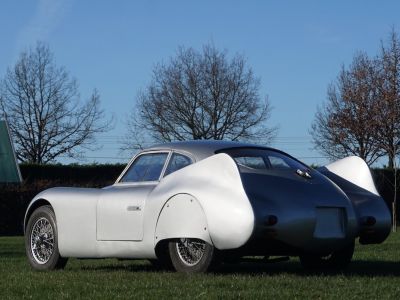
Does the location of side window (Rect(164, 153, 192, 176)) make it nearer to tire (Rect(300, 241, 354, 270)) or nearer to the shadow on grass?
the shadow on grass

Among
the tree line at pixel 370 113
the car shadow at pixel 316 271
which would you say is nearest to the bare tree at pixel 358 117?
the tree line at pixel 370 113

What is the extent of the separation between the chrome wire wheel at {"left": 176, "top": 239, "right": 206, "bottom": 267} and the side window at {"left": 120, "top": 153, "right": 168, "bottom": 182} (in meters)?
0.92

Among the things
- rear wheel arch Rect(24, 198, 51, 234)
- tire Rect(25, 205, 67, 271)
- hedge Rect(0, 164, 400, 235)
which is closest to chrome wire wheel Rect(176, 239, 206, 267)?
tire Rect(25, 205, 67, 271)

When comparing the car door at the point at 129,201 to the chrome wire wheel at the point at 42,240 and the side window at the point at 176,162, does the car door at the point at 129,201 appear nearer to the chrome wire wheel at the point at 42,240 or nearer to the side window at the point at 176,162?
the side window at the point at 176,162

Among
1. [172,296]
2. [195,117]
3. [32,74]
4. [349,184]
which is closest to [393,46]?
[195,117]

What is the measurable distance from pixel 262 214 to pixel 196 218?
2.13 feet

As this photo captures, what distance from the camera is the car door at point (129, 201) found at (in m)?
8.49

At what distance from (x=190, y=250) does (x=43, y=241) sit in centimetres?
218

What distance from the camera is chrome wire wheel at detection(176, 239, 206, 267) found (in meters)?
7.98

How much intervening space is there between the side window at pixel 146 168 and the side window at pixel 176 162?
0.38 feet

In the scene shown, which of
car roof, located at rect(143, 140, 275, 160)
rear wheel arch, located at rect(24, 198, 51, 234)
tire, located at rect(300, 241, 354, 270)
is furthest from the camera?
rear wheel arch, located at rect(24, 198, 51, 234)

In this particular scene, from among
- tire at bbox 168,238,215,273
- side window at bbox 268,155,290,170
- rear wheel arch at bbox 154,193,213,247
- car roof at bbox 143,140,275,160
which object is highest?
car roof at bbox 143,140,275,160

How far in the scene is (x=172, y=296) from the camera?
6.43 meters

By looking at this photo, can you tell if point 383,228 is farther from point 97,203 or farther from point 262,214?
point 97,203
